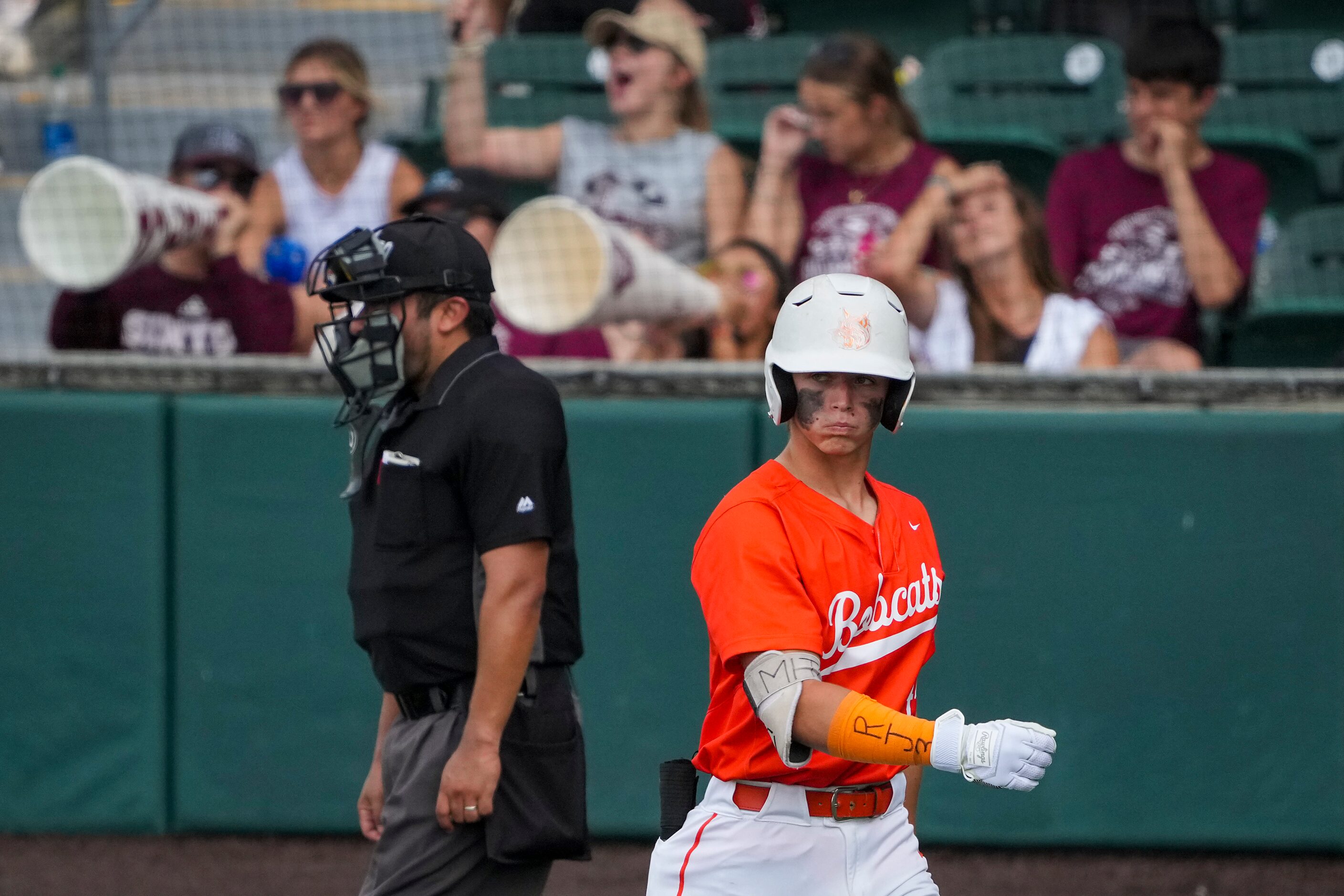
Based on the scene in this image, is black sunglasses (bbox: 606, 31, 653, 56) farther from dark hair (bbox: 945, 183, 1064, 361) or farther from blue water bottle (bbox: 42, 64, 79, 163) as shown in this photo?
blue water bottle (bbox: 42, 64, 79, 163)

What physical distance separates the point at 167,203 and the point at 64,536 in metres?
1.08

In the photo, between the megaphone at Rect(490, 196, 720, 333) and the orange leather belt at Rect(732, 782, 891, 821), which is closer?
the orange leather belt at Rect(732, 782, 891, 821)

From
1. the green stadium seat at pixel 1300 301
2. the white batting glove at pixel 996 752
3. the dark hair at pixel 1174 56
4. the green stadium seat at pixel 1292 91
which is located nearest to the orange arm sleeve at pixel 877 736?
the white batting glove at pixel 996 752

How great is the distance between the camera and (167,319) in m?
5.05

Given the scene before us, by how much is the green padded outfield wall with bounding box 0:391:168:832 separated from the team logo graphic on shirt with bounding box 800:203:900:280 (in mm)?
2246

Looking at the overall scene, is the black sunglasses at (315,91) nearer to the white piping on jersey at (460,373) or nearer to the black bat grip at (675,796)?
the white piping on jersey at (460,373)

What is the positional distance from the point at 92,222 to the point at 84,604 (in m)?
1.19

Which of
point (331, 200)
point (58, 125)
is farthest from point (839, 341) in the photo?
point (58, 125)

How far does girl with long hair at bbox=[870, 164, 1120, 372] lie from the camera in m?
4.84

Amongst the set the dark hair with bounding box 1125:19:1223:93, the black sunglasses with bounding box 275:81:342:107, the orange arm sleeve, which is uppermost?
the dark hair with bounding box 1125:19:1223:93

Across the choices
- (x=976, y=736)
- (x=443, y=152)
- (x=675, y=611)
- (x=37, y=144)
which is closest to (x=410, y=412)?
(x=976, y=736)

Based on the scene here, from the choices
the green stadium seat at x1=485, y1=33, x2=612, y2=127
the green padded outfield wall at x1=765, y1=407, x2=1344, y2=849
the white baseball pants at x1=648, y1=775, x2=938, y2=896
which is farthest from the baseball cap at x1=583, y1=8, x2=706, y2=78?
the white baseball pants at x1=648, y1=775, x2=938, y2=896

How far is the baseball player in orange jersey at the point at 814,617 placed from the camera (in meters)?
2.22

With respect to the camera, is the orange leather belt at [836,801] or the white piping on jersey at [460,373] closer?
the orange leather belt at [836,801]
